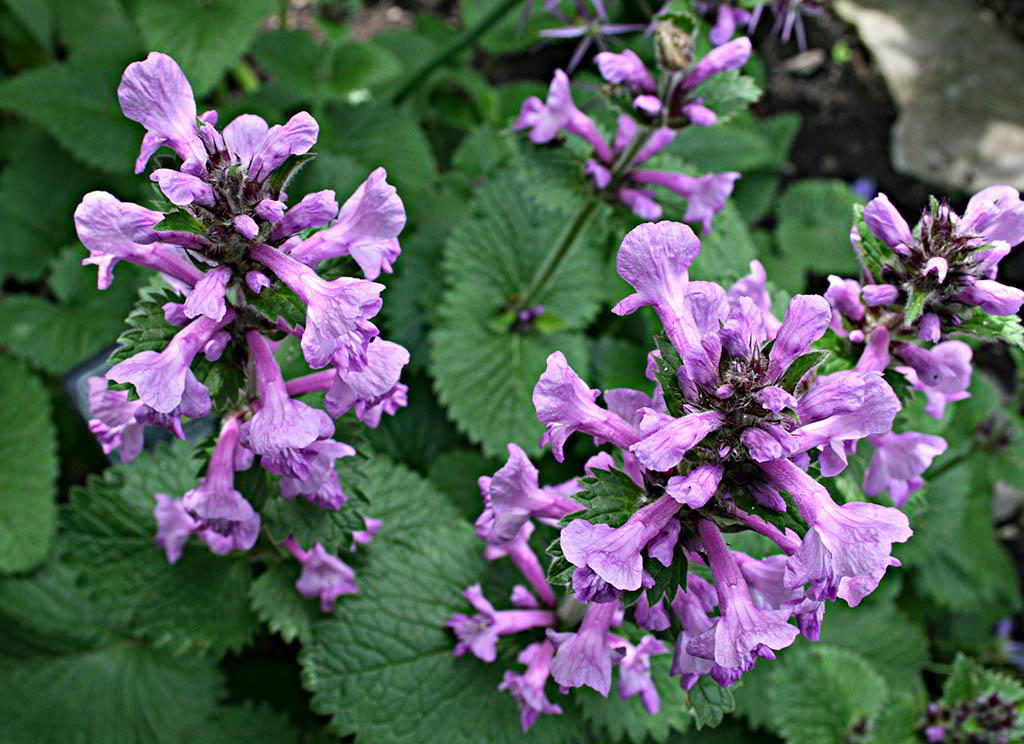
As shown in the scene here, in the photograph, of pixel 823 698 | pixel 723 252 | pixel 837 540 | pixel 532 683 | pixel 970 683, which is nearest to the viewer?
pixel 837 540

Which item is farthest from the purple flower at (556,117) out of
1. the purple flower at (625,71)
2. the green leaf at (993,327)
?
the green leaf at (993,327)

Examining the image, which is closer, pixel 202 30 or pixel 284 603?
pixel 284 603

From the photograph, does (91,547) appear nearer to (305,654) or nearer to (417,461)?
(305,654)

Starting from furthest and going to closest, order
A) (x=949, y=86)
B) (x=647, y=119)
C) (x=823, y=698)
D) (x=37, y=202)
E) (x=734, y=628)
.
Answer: (x=949, y=86) → (x=37, y=202) → (x=823, y=698) → (x=647, y=119) → (x=734, y=628)

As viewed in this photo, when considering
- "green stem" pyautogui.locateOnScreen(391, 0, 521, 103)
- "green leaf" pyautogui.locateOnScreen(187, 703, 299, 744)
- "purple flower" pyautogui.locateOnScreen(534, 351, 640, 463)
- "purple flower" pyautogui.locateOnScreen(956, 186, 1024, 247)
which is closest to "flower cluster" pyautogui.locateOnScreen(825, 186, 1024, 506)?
"purple flower" pyautogui.locateOnScreen(956, 186, 1024, 247)

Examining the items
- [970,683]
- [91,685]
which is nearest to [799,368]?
[970,683]

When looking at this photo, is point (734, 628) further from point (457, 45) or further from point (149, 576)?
point (457, 45)

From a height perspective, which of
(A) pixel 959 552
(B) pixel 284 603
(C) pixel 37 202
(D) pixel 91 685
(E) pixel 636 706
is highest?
(C) pixel 37 202

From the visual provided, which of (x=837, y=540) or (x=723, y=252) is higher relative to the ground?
(x=837, y=540)
